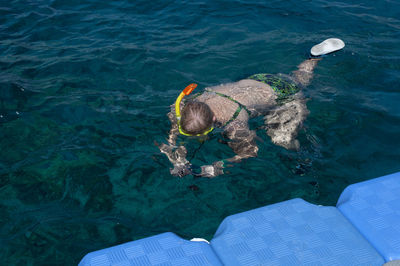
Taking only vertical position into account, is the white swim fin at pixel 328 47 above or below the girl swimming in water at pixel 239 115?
above

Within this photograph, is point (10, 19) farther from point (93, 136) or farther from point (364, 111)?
point (364, 111)

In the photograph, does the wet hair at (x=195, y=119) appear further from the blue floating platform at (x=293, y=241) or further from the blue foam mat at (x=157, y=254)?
the blue foam mat at (x=157, y=254)

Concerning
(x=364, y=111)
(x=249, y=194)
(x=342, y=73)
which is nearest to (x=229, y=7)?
(x=342, y=73)

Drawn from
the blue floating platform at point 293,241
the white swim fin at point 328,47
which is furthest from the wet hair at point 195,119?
the white swim fin at point 328,47

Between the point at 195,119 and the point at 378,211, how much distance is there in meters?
1.94

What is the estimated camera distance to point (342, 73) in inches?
240

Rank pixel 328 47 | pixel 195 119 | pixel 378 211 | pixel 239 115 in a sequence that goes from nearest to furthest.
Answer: pixel 378 211 → pixel 195 119 → pixel 239 115 → pixel 328 47

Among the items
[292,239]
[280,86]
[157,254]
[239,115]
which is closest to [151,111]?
[239,115]

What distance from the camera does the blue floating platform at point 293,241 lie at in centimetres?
242

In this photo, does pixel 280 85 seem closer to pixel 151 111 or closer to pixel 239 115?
pixel 239 115

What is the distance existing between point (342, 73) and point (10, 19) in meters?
7.04

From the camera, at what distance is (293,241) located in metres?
2.57

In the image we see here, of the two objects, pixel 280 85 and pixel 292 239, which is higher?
pixel 280 85

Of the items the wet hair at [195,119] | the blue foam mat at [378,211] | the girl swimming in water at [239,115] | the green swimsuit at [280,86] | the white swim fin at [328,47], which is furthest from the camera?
the white swim fin at [328,47]
